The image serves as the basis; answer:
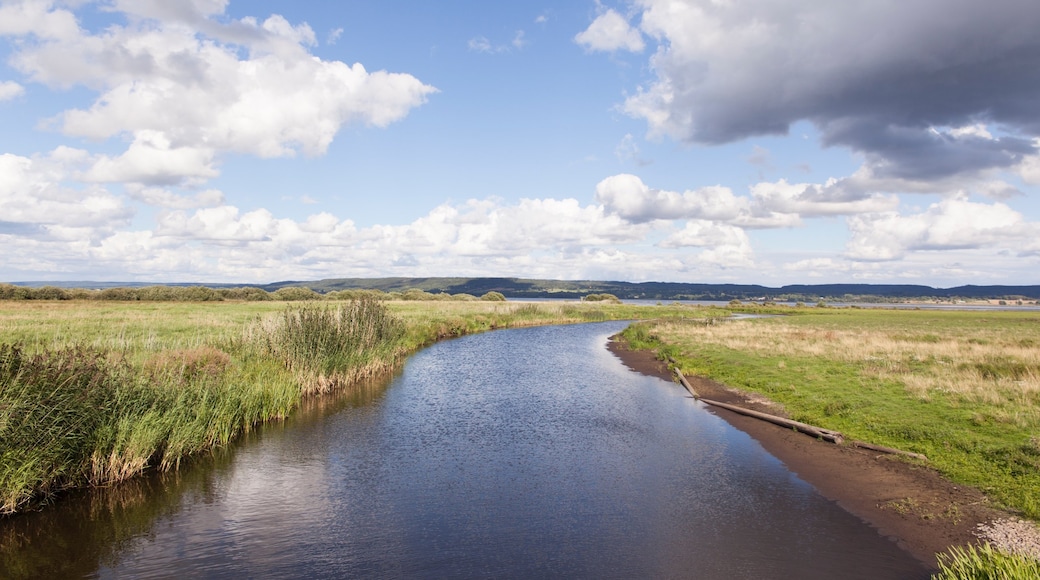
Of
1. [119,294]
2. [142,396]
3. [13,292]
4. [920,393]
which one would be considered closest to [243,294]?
[119,294]

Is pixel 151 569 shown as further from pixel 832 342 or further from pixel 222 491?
pixel 832 342

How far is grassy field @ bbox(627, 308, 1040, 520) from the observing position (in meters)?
14.2

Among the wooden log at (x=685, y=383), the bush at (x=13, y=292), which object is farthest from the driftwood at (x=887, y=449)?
the bush at (x=13, y=292)

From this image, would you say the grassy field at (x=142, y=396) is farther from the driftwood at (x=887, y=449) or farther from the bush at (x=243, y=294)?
the bush at (x=243, y=294)

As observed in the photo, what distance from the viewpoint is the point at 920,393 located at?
2150 centimetres

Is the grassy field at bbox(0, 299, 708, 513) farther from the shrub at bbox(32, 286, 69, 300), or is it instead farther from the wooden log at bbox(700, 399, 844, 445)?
the shrub at bbox(32, 286, 69, 300)

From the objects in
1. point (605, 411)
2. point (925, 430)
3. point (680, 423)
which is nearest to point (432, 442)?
point (605, 411)

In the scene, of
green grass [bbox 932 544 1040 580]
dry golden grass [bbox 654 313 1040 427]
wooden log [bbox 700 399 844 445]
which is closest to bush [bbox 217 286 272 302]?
dry golden grass [bbox 654 313 1040 427]

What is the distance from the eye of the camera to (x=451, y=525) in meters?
12.1

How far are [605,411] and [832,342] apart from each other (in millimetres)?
26788

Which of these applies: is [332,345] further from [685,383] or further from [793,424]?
[793,424]

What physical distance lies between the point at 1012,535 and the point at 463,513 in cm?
1137

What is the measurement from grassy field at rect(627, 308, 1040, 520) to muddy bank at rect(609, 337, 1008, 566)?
781mm

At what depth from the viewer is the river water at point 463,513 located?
10.3 m
